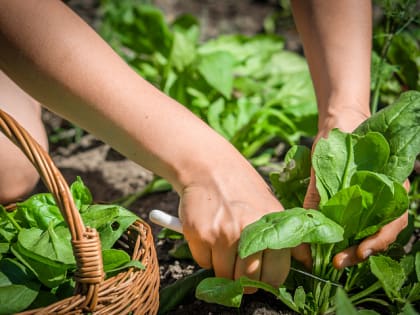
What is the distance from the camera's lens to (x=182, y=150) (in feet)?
2.97

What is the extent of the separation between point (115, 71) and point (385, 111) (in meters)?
0.44

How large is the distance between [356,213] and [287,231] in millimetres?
159

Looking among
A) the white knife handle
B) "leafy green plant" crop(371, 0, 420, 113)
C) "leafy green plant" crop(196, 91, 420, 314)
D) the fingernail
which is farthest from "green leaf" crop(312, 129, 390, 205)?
"leafy green plant" crop(371, 0, 420, 113)

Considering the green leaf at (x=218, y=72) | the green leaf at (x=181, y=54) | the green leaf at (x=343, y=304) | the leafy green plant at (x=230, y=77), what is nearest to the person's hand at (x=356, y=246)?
the green leaf at (x=343, y=304)

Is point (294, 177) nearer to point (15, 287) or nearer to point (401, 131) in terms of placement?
point (401, 131)

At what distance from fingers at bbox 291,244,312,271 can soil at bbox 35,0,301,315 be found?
108 mm

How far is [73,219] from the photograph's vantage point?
726mm

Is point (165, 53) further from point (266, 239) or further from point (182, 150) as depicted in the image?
point (266, 239)

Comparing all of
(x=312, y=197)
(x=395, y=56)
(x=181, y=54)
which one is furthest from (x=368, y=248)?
(x=181, y=54)

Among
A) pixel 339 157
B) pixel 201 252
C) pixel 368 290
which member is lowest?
pixel 368 290

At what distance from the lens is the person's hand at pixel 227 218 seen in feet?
2.80

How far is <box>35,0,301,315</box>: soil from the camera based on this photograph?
3.42 ft

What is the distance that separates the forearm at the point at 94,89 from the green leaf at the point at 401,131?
0.27 metres

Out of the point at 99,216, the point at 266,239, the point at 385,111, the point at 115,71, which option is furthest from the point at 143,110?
the point at 385,111
